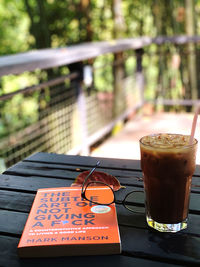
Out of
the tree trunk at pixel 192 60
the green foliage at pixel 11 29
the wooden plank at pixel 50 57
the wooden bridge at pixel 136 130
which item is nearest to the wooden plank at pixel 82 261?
the wooden plank at pixel 50 57

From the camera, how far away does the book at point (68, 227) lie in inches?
29.4

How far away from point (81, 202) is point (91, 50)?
7.20ft

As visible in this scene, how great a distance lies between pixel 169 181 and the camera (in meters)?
0.87

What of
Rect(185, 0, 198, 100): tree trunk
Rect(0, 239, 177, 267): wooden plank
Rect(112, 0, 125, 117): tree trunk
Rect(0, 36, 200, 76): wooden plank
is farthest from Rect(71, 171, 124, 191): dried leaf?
Rect(185, 0, 198, 100): tree trunk

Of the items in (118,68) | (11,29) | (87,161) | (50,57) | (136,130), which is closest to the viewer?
(87,161)

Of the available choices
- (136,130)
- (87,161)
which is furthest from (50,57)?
(136,130)

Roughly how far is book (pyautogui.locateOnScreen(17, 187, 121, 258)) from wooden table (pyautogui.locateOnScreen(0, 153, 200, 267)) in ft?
0.06

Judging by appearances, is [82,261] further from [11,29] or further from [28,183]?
[11,29]

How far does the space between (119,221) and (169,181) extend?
161mm

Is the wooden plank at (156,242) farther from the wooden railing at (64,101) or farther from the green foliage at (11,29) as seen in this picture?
the green foliage at (11,29)

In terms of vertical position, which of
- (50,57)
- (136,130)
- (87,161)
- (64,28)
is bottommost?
(136,130)

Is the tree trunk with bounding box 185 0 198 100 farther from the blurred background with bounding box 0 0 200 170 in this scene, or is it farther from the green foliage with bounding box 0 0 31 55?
the green foliage with bounding box 0 0 31 55

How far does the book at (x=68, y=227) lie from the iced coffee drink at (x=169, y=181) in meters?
0.11

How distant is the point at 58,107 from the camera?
3104mm
